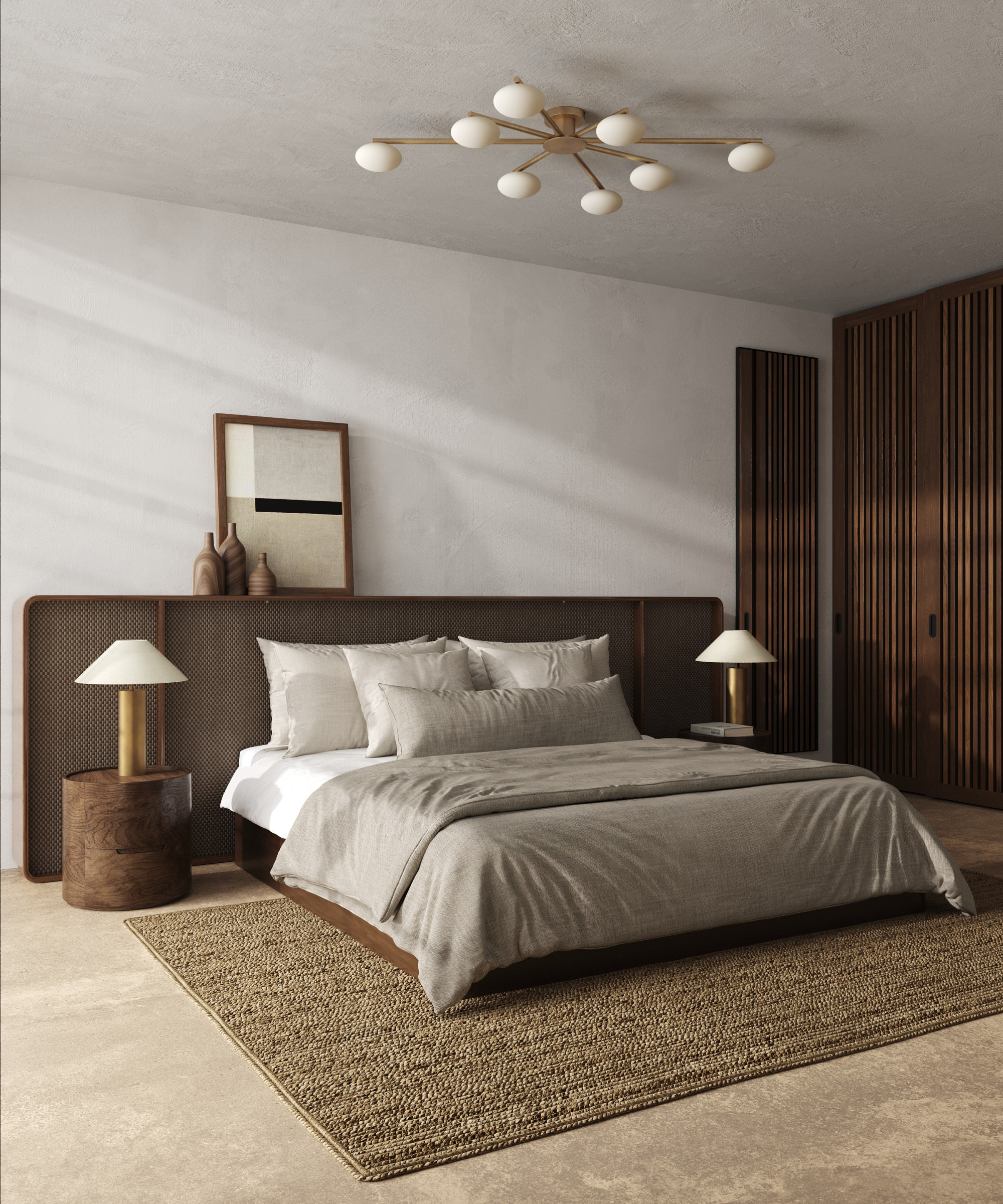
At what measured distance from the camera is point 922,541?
19.6 feet

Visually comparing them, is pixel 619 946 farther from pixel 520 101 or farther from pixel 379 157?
pixel 379 157

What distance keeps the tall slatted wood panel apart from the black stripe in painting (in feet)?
10.8

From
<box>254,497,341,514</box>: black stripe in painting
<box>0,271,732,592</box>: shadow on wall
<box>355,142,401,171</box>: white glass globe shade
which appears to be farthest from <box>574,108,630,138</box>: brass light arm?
<box>254,497,341,514</box>: black stripe in painting

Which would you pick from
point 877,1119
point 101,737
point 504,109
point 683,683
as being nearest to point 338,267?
point 504,109

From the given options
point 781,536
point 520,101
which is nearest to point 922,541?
point 781,536

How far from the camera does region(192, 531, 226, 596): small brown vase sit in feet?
14.9

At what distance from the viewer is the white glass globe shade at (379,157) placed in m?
3.66

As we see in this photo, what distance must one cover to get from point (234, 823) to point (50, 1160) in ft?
8.25

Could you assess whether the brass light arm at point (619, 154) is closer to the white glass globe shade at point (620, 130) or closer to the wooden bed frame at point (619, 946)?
the white glass globe shade at point (620, 130)

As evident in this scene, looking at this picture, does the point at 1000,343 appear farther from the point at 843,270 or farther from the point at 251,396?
the point at 251,396

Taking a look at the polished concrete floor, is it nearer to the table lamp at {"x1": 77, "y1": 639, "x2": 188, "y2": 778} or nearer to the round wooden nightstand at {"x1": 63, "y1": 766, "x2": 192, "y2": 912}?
the round wooden nightstand at {"x1": 63, "y1": 766, "x2": 192, "y2": 912}

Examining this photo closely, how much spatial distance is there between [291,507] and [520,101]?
2.25m

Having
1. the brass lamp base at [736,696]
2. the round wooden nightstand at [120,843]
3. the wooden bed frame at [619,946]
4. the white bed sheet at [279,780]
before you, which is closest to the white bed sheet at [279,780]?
the white bed sheet at [279,780]

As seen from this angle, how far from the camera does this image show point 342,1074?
243cm
